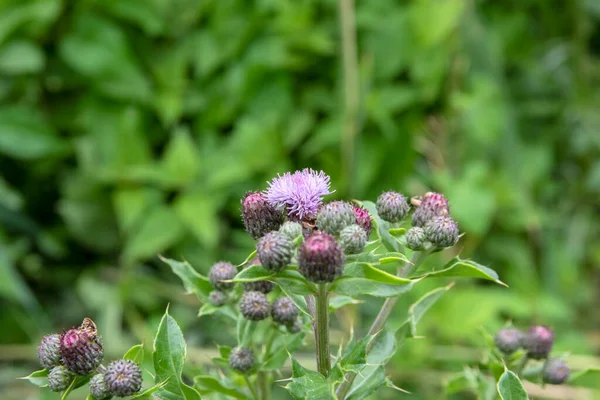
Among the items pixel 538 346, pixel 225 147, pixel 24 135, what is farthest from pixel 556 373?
pixel 24 135

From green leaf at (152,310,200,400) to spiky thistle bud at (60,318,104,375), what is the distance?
11 cm

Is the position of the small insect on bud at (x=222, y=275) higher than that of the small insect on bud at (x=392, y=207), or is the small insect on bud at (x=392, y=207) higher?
the small insect on bud at (x=392, y=207)

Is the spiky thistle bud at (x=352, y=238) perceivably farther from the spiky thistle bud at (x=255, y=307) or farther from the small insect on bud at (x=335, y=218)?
the spiky thistle bud at (x=255, y=307)

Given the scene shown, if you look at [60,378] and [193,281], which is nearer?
[60,378]

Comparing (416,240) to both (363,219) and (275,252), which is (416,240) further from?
(275,252)

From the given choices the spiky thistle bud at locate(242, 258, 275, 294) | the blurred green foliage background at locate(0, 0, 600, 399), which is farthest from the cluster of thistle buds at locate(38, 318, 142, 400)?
the blurred green foliage background at locate(0, 0, 600, 399)

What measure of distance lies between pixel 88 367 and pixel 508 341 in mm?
778

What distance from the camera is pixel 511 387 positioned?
2.79ft

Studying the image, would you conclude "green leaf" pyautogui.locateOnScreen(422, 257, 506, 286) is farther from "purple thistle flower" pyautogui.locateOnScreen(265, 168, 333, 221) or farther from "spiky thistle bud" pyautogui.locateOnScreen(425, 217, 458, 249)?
"purple thistle flower" pyautogui.locateOnScreen(265, 168, 333, 221)

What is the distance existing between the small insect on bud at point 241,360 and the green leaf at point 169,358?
15 centimetres

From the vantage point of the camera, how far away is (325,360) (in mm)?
912

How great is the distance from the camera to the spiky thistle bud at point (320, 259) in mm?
805

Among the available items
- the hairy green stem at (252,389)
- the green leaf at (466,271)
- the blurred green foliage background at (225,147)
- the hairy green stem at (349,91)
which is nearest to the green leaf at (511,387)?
the green leaf at (466,271)

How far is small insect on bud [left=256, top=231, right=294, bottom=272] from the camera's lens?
32.7 inches
